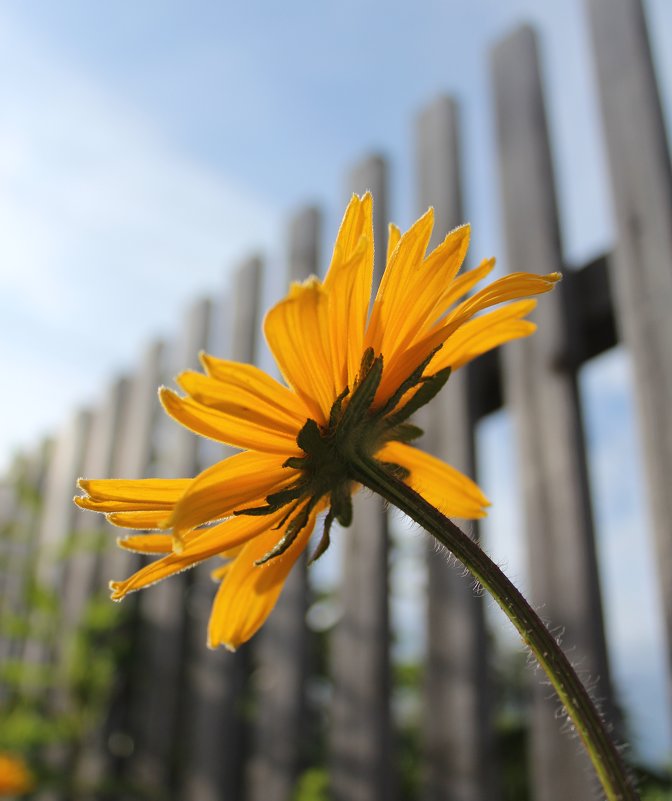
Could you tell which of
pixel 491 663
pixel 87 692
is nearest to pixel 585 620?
pixel 491 663

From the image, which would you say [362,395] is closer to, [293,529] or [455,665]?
[293,529]

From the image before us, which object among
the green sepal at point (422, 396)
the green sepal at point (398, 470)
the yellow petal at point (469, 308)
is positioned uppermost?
the yellow petal at point (469, 308)

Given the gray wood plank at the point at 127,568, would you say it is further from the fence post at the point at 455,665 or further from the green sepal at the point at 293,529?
the green sepal at the point at 293,529

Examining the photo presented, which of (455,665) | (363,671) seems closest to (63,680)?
(363,671)

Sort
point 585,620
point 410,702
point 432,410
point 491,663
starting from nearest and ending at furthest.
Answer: point 585,620, point 491,663, point 432,410, point 410,702

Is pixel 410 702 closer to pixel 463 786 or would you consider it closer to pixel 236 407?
pixel 463 786

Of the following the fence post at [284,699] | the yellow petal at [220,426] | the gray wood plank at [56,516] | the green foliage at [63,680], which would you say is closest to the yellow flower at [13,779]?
the green foliage at [63,680]
